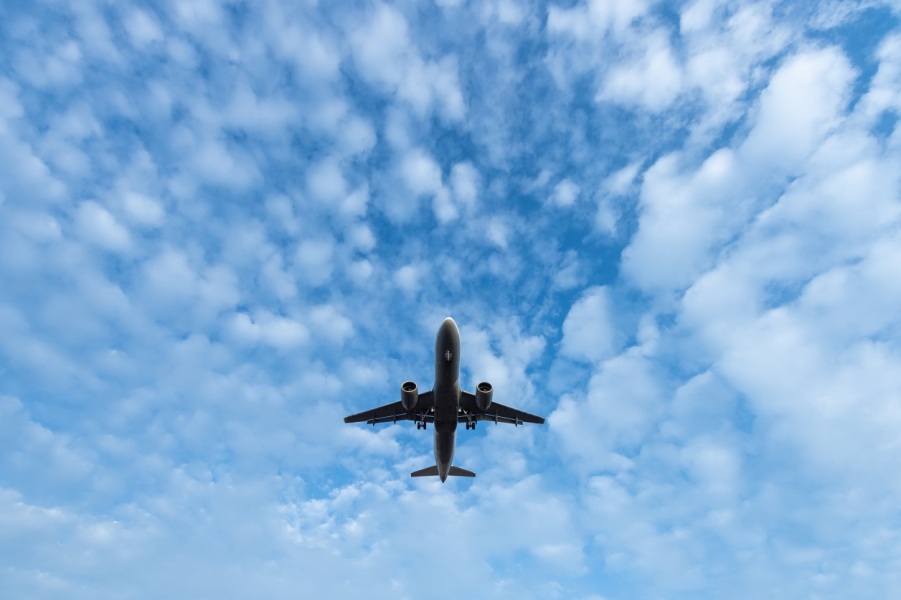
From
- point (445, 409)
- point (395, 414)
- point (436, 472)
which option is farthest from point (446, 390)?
point (436, 472)

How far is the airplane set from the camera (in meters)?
36.3

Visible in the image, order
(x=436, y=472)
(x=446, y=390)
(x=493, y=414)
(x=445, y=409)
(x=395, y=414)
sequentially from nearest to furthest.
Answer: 1. (x=446, y=390)
2. (x=445, y=409)
3. (x=395, y=414)
4. (x=493, y=414)
5. (x=436, y=472)

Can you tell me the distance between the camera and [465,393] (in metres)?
43.7

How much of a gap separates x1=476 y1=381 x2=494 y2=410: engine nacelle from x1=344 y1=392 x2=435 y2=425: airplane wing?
5108mm

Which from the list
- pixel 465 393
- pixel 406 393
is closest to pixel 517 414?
pixel 465 393

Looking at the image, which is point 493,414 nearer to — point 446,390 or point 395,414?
point 395,414

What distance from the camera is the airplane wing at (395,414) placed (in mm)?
44062

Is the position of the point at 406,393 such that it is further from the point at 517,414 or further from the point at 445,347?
the point at 517,414

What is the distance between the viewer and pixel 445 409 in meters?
40.2

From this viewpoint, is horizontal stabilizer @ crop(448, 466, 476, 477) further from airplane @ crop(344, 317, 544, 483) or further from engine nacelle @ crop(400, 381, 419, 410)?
Result: engine nacelle @ crop(400, 381, 419, 410)

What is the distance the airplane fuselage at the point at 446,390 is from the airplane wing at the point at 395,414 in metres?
2.68

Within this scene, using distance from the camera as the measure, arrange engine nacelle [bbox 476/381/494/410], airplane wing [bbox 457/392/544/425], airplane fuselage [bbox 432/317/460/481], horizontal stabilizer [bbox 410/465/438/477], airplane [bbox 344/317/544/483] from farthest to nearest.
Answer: horizontal stabilizer [bbox 410/465/438/477], airplane wing [bbox 457/392/544/425], engine nacelle [bbox 476/381/494/410], airplane [bbox 344/317/544/483], airplane fuselage [bbox 432/317/460/481]

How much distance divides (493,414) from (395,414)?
8.78m

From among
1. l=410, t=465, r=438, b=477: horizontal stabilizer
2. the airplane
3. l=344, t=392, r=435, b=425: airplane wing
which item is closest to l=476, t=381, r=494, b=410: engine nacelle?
the airplane
